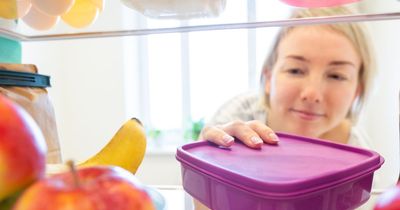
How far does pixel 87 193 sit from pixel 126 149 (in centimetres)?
26

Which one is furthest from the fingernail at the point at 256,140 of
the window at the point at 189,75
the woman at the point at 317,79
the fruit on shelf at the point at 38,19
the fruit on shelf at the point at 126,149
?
the window at the point at 189,75

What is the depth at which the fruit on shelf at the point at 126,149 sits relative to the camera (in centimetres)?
41

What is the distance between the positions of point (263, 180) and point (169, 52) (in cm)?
178

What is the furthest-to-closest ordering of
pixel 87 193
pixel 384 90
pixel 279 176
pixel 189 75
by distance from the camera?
1. pixel 189 75
2. pixel 384 90
3. pixel 279 176
4. pixel 87 193

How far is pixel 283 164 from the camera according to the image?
1.00ft

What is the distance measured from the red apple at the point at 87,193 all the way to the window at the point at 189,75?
174 cm

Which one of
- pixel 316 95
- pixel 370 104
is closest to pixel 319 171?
pixel 316 95

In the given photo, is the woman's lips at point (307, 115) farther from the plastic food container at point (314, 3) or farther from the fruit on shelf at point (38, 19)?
the fruit on shelf at point (38, 19)

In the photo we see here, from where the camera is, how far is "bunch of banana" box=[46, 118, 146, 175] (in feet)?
1.36

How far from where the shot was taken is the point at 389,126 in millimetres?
1473

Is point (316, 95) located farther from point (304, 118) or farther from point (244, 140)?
point (244, 140)

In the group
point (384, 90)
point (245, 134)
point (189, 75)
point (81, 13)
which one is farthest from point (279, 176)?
point (189, 75)

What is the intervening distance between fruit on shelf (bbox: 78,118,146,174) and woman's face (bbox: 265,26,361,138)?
2.05 feet

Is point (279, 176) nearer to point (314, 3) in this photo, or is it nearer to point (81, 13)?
point (314, 3)
